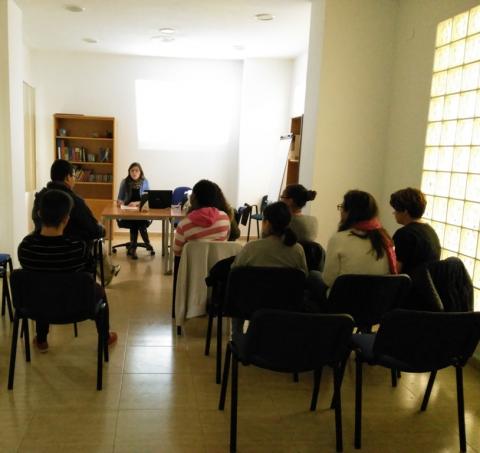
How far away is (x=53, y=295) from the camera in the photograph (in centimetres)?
244

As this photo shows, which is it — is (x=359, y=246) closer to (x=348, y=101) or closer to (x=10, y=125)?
(x=348, y=101)

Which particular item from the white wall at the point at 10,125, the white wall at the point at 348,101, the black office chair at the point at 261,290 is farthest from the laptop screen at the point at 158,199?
the black office chair at the point at 261,290

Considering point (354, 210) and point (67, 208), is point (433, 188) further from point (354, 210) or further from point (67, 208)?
point (67, 208)

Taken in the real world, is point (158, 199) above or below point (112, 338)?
above

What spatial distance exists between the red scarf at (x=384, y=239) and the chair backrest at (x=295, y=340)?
2.58 ft

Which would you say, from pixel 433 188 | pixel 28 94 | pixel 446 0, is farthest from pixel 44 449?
pixel 28 94

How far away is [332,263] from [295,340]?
32.6 inches

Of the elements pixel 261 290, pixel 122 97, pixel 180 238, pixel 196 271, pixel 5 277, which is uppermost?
pixel 122 97

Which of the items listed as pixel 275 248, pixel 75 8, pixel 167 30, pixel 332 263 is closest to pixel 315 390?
pixel 332 263

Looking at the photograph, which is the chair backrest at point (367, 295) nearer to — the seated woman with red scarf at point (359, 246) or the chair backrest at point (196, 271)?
the seated woman with red scarf at point (359, 246)

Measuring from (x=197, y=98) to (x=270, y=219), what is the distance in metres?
5.26

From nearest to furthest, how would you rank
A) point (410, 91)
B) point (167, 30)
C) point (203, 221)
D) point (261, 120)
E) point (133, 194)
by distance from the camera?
point (203, 221)
point (410, 91)
point (167, 30)
point (133, 194)
point (261, 120)

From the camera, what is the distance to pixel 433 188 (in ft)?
12.0

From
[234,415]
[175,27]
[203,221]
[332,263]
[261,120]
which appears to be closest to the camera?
[234,415]
